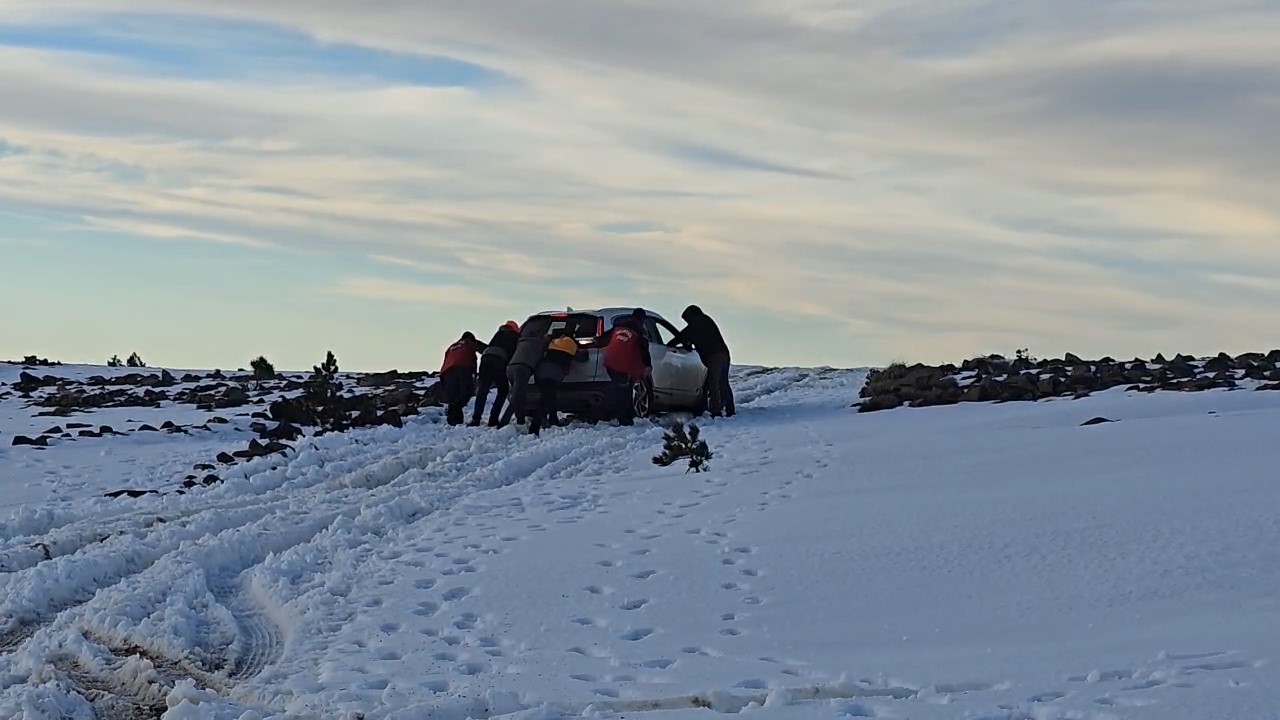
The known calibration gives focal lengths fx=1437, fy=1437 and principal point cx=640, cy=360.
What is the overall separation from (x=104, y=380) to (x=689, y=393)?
601 inches

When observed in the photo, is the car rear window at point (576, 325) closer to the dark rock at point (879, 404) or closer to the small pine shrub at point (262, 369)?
the dark rock at point (879, 404)

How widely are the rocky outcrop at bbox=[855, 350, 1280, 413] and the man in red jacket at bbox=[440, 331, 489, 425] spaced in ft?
19.5

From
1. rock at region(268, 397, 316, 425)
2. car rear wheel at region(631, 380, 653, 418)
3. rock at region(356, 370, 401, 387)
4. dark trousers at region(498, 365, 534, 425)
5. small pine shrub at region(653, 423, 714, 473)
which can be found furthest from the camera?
rock at region(356, 370, 401, 387)

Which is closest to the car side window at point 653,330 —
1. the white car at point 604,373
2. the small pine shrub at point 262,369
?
the white car at point 604,373

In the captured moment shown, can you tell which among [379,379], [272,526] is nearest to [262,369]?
[379,379]

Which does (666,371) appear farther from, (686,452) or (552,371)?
(686,452)

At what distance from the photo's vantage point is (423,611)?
7.79 metres

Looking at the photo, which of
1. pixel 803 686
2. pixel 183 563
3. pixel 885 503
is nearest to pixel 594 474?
pixel 885 503

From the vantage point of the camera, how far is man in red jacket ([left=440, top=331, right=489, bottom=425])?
66.2 feet

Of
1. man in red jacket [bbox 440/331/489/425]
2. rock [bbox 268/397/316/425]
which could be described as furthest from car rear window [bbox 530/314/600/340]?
rock [bbox 268/397/316/425]

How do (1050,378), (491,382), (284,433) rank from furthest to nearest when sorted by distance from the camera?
(1050,378) → (491,382) → (284,433)

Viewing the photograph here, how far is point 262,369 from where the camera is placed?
3309 cm

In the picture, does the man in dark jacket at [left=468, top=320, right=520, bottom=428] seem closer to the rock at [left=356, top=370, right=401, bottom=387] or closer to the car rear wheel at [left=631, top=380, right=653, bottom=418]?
the car rear wheel at [left=631, top=380, right=653, bottom=418]

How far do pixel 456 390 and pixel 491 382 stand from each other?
66 centimetres
